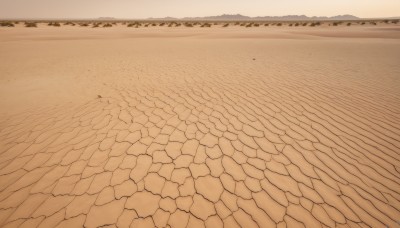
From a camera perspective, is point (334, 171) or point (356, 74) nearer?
point (334, 171)

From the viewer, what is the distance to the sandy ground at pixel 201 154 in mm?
2127

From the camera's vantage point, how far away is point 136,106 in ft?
14.0

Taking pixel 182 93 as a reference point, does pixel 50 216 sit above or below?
below

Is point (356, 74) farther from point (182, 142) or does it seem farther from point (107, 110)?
point (107, 110)

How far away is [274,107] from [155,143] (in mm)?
2734

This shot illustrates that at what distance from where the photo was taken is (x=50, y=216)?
6.80ft

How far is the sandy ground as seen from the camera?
2.13 meters

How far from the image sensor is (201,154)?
2.88 metres

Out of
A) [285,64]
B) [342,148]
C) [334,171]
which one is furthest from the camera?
[285,64]

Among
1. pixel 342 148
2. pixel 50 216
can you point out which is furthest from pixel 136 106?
pixel 342 148

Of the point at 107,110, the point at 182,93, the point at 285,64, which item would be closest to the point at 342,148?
the point at 182,93

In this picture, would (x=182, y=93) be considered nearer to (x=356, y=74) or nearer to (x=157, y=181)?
(x=157, y=181)

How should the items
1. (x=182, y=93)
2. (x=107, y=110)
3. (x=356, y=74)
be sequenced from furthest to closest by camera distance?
(x=356, y=74) → (x=182, y=93) → (x=107, y=110)

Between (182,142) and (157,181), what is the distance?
824 millimetres
